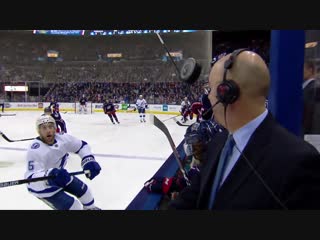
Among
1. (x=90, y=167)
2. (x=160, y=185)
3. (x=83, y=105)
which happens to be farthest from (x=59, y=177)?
(x=83, y=105)

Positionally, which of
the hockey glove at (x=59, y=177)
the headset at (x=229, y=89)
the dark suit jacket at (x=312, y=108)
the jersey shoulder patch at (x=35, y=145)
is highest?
the headset at (x=229, y=89)

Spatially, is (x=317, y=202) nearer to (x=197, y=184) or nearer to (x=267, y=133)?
(x=267, y=133)

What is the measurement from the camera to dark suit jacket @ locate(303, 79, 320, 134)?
1463mm

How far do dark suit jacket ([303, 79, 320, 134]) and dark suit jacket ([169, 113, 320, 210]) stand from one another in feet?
2.12

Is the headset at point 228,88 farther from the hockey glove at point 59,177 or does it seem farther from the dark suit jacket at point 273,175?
the hockey glove at point 59,177

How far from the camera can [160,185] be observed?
226 cm

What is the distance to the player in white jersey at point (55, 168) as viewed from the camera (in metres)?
2.27

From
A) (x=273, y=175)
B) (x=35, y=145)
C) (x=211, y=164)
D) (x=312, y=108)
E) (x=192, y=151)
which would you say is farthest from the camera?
(x=35, y=145)

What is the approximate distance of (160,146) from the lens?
6.20 m

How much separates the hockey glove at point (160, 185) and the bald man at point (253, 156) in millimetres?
1157

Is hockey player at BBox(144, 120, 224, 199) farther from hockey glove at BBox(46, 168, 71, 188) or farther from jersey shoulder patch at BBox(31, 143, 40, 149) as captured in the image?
jersey shoulder patch at BBox(31, 143, 40, 149)

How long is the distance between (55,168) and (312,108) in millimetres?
1747

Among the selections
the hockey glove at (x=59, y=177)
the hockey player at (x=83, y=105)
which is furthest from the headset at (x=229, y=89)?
the hockey player at (x=83, y=105)

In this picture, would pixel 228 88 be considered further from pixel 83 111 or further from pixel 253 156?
pixel 83 111
